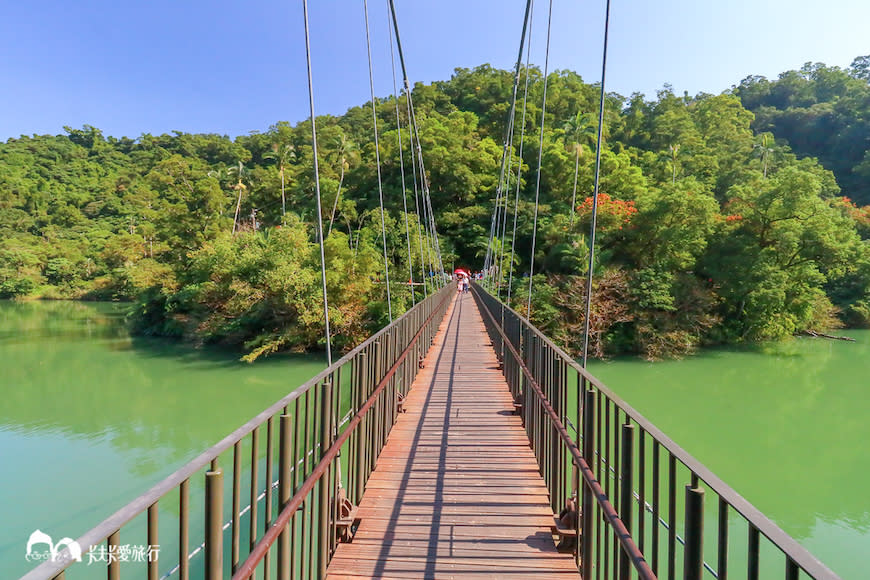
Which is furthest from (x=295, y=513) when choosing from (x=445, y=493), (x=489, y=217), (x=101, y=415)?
(x=489, y=217)

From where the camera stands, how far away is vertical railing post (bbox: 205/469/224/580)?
1120 mm

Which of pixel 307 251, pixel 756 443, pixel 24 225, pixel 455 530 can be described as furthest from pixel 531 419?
pixel 24 225

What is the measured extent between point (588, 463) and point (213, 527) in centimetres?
139

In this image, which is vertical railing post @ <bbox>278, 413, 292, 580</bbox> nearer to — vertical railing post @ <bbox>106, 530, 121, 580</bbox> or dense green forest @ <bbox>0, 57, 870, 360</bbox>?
vertical railing post @ <bbox>106, 530, 121, 580</bbox>

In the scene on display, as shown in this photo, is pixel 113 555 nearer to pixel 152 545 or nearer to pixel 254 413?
pixel 152 545

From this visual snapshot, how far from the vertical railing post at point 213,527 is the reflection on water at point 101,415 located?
7.61 meters

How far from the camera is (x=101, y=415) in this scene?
12.9 m

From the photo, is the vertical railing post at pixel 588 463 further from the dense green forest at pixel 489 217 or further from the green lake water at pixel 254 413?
the dense green forest at pixel 489 217

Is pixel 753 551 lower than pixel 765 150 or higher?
lower

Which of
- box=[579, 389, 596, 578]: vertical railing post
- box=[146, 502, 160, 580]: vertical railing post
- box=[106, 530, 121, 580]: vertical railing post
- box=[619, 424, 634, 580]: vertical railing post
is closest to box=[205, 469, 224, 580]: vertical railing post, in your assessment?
box=[146, 502, 160, 580]: vertical railing post

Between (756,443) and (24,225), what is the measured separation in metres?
59.5

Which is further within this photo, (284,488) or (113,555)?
(284,488)

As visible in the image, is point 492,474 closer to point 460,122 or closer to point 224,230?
point 224,230

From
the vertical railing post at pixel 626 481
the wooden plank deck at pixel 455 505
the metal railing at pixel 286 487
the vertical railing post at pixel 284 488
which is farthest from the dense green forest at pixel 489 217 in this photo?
the vertical railing post at pixel 626 481
